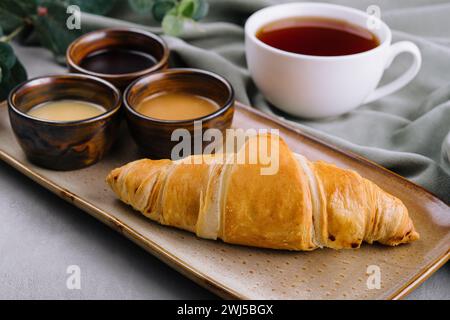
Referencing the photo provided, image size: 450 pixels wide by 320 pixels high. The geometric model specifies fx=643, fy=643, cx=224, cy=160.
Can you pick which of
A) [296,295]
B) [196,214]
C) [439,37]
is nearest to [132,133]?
[196,214]

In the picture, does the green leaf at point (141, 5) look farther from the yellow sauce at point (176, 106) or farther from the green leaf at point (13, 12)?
the yellow sauce at point (176, 106)

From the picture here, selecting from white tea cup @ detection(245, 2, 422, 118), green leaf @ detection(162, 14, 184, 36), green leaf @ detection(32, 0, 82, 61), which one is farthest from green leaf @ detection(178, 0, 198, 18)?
green leaf @ detection(32, 0, 82, 61)

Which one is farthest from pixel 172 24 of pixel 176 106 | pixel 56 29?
pixel 176 106

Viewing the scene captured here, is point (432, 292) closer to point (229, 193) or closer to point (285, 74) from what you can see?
point (229, 193)

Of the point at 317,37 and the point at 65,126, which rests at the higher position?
the point at 317,37

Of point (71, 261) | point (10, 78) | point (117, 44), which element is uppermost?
point (117, 44)

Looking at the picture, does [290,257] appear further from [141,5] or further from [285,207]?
[141,5]
